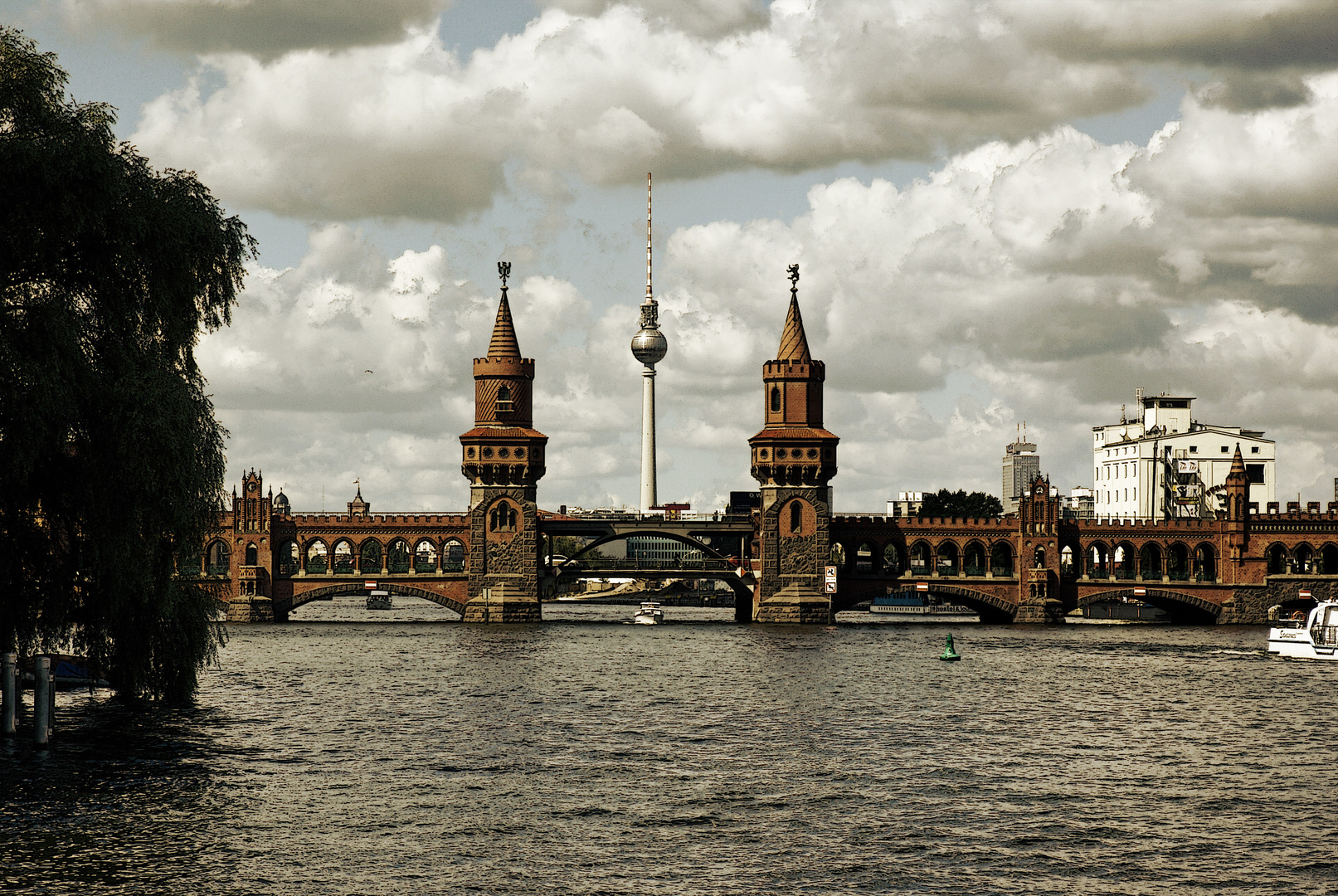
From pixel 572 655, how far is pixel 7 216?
56718 mm

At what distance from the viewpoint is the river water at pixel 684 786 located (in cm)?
3212

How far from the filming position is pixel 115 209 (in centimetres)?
4266

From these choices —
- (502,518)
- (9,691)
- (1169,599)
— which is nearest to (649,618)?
(502,518)

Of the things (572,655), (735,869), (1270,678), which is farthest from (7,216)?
(1270,678)

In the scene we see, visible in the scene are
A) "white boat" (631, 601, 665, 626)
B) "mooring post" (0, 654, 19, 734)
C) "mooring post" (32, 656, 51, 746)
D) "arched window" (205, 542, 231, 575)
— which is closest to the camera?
"mooring post" (32, 656, 51, 746)

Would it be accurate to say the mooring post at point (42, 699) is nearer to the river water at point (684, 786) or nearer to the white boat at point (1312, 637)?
the river water at point (684, 786)

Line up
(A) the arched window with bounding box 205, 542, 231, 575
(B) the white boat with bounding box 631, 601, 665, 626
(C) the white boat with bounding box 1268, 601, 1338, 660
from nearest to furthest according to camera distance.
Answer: (C) the white boat with bounding box 1268, 601, 1338, 660, (A) the arched window with bounding box 205, 542, 231, 575, (B) the white boat with bounding box 631, 601, 665, 626

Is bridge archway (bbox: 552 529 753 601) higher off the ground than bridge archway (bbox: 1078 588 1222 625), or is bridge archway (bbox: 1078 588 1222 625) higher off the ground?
bridge archway (bbox: 552 529 753 601)

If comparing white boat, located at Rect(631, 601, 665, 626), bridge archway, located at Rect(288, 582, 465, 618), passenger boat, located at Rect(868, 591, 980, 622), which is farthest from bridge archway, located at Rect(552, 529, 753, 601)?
passenger boat, located at Rect(868, 591, 980, 622)

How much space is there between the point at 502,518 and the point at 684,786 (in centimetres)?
8542

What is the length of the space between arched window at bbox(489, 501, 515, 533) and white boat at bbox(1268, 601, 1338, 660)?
6039 centimetres

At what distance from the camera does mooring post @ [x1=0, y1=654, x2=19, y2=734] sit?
4281 centimetres

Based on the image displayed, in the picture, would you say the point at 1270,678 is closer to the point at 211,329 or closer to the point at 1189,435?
the point at 211,329

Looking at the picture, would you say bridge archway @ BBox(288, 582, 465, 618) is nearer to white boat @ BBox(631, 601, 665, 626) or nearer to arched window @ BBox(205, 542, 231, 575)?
arched window @ BBox(205, 542, 231, 575)
